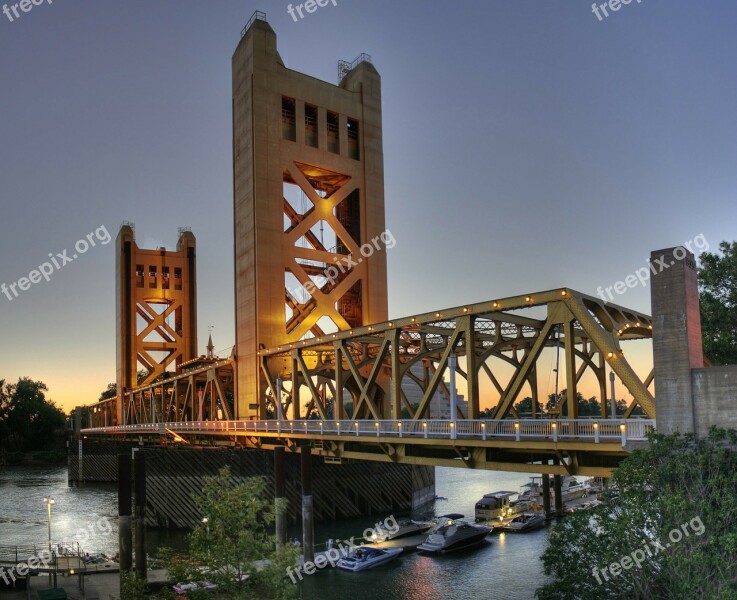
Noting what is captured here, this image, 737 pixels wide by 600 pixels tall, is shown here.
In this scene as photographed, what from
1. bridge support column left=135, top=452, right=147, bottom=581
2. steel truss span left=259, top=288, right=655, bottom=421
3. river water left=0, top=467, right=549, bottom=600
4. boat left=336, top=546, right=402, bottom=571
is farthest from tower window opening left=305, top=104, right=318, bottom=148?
boat left=336, top=546, right=402, bottom=571

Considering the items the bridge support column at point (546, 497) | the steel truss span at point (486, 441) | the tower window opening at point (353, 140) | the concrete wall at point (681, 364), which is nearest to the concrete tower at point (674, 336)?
the concrete wall at point (681, 364)

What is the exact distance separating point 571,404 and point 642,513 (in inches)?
341

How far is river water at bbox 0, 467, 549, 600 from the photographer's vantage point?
36.9 m

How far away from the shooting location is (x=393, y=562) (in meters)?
42.2

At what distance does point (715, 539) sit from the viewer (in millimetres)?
19062

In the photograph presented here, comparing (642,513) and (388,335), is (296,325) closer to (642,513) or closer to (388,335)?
(388,335)

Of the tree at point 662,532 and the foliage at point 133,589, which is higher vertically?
the tree at point 662,532

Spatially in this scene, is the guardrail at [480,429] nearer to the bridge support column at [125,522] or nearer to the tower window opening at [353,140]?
the bridge support column at [125,522]

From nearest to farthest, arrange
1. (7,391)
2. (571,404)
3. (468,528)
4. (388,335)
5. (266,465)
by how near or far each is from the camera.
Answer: (571,404)
(388,335)
(468,528)
(266,465)
(7,391)

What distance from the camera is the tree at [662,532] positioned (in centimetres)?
1895

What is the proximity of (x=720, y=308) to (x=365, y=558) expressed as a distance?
89.9 feet

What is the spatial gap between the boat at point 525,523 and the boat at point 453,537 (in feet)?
10.2

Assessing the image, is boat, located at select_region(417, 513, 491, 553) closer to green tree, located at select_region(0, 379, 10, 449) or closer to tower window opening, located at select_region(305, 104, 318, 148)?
tower window opening, located at select_region(305, 104, 318, 148)

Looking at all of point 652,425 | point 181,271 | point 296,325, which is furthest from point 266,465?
point 181,271
